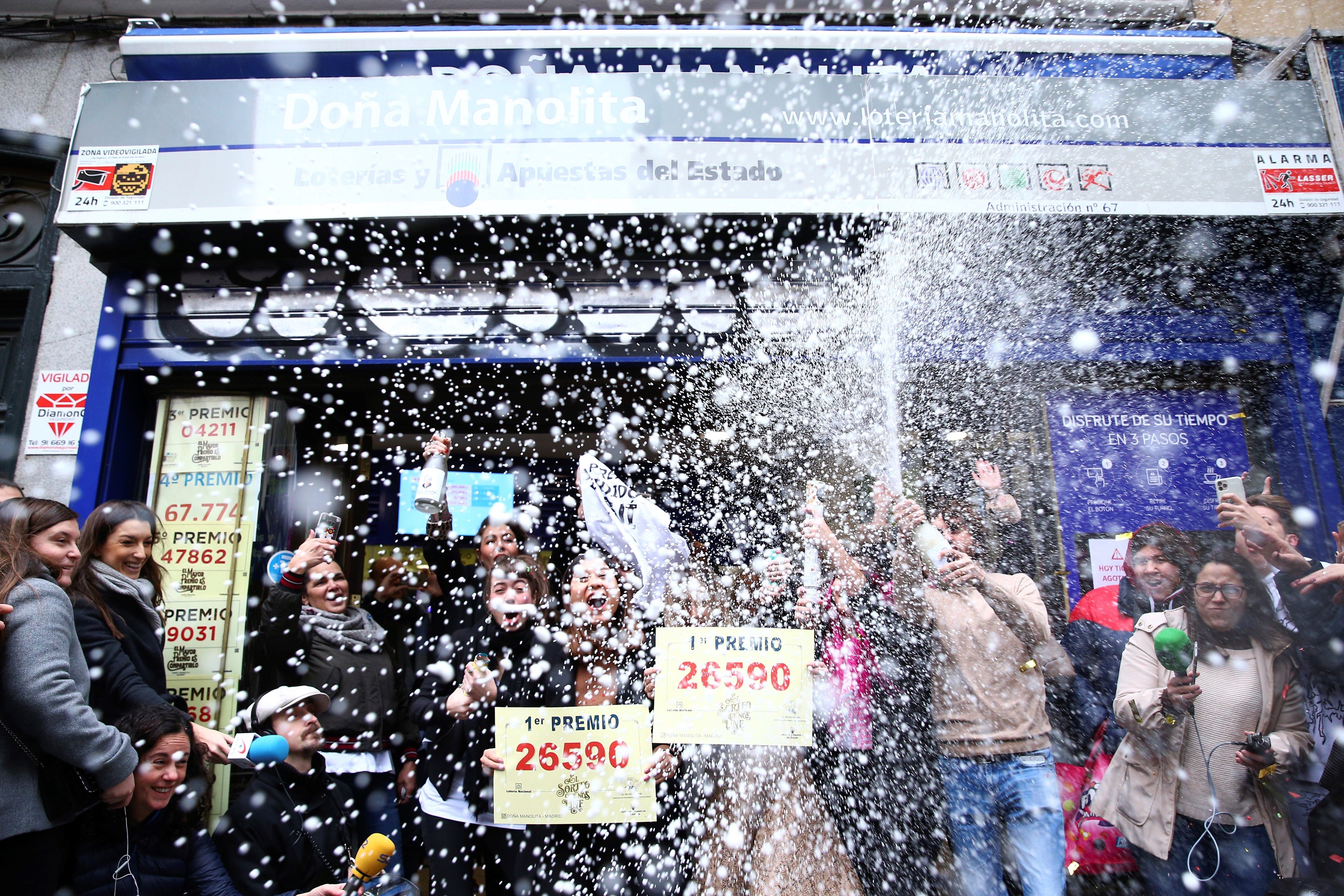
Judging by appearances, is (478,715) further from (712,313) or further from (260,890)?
(712,313)

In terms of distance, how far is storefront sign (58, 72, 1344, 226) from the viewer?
4133mm

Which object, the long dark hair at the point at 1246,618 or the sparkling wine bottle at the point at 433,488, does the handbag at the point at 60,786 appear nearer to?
the sparkling wine bottle at the point at 433,488

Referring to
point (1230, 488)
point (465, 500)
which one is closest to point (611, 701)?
point (465, 500)

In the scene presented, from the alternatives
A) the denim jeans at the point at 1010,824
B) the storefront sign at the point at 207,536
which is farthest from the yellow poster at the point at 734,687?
the storefront sign at the point at 207,536

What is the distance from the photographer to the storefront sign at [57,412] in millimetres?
4414

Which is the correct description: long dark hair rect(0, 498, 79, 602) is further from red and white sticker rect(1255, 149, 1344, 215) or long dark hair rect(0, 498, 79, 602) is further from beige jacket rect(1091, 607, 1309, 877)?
red and white sticker rect(1255, 149, 1344, 215)

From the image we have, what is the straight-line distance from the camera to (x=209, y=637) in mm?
3885

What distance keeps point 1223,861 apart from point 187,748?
4496 millimetres

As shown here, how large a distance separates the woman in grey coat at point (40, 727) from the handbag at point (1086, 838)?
4.29 m

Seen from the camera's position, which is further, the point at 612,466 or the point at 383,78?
the point at 612,466

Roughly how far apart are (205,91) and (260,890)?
4.79 meters

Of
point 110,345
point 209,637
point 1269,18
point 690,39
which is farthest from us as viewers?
point 1269,18

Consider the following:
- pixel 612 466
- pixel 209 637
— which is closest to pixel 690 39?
pixel 612 466

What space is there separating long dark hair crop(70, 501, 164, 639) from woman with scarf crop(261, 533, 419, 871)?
1.65 feet
